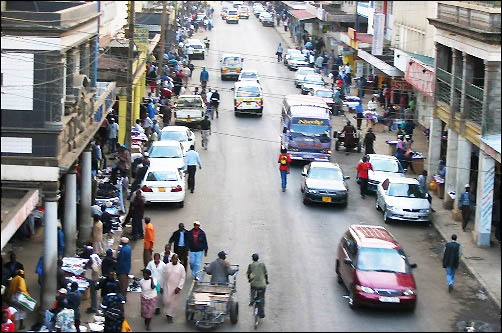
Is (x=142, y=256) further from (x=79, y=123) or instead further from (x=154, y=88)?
(x=154, y=88)

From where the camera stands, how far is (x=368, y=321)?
23312mm

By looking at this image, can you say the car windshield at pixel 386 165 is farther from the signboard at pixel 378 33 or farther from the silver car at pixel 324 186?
the signboard at pixel 378 33

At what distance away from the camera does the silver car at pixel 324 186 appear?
35750 millimetres

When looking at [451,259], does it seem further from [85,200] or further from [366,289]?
[85,200]

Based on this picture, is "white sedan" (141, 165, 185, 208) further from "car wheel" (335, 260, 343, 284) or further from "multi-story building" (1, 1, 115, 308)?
"car wheel" (335, 260, 343, 284)

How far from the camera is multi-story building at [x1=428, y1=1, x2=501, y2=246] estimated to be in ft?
103

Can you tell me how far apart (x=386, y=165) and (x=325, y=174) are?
134 inches

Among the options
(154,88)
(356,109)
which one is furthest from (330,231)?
(154,88)

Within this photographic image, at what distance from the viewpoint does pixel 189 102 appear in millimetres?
51719

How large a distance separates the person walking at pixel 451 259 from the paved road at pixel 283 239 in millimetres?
352

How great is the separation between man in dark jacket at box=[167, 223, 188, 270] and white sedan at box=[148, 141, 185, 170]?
33.7ft

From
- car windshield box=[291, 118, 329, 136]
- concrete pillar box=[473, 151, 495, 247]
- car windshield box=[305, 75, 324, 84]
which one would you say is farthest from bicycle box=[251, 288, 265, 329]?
car windshield box=[305, 75, 324, 84]

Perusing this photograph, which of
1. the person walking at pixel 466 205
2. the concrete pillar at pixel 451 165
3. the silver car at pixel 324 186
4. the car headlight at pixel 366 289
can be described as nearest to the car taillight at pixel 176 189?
the silver car at pixel 324 186

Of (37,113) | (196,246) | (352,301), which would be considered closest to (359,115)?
(196,246)
